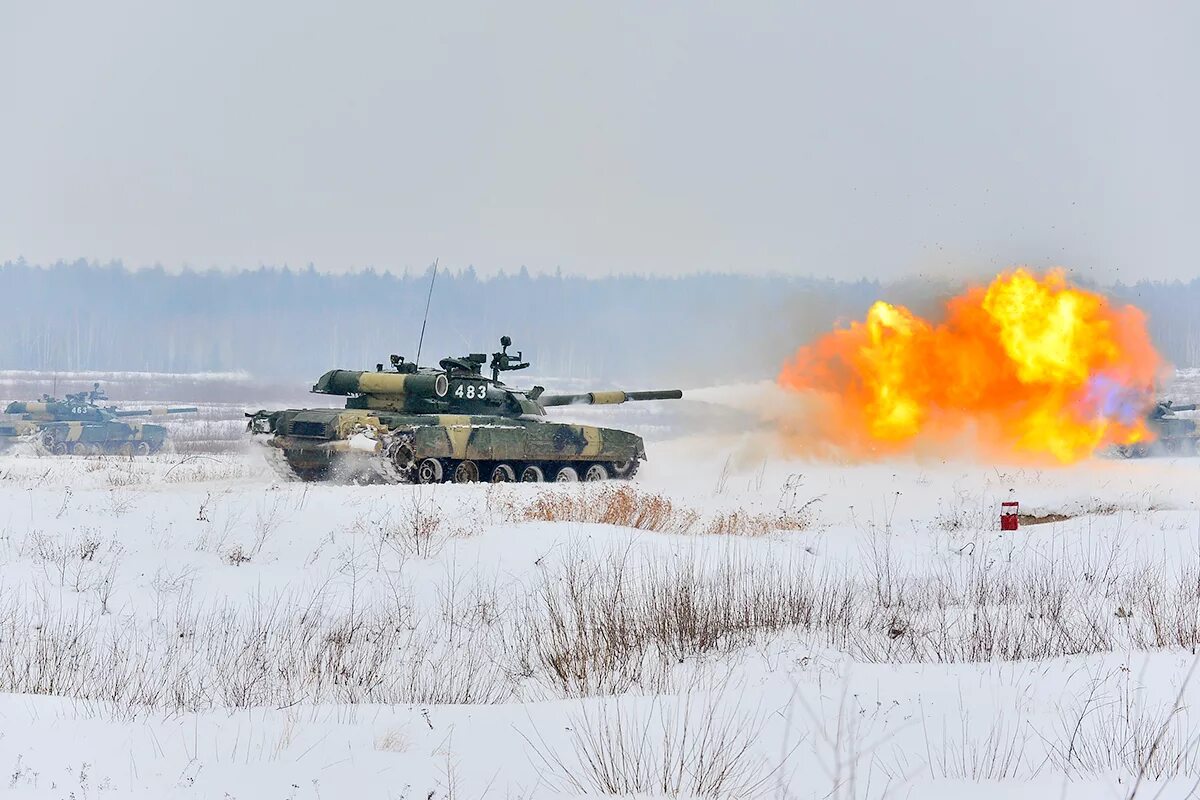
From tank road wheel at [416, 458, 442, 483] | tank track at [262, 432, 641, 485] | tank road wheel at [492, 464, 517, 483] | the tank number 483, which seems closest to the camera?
tank track at [262, 432, 641, 485]

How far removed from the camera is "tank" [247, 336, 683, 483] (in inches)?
894

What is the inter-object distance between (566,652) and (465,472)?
15748 mm

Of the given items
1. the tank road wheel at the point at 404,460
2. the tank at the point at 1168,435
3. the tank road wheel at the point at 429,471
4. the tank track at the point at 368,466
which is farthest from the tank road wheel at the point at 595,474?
the tank at the point at 1168,435

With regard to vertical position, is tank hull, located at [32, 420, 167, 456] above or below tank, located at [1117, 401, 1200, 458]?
below

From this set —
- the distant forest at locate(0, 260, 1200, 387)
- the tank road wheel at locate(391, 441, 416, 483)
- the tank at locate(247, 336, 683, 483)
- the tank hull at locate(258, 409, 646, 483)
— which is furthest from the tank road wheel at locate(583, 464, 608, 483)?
the distant forest at locate(0, 260, 1200, 387)

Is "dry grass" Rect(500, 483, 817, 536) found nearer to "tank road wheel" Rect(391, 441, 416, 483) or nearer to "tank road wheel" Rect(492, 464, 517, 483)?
"tank road wheel" Rect(391, 441, 416, 483)

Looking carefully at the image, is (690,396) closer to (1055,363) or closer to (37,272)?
(1055,363)

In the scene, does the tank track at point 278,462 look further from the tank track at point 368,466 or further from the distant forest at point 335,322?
the distant forest at point 335,322

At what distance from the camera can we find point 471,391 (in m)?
26.0

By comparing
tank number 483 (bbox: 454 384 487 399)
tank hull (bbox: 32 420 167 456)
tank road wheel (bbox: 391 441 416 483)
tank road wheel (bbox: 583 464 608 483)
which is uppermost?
tank number 483 (bbox: 454 384 487 399)

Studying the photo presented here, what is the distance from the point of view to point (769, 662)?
29.4 ft

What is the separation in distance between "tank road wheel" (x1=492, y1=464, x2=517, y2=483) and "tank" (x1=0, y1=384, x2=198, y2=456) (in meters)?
23.6

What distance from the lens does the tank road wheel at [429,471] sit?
23.3m

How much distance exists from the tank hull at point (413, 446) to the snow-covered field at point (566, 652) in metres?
3.77
